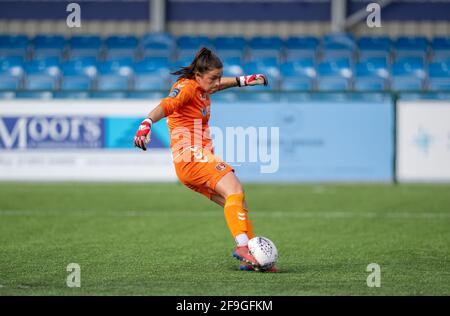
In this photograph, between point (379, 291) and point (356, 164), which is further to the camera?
point (356, 164)

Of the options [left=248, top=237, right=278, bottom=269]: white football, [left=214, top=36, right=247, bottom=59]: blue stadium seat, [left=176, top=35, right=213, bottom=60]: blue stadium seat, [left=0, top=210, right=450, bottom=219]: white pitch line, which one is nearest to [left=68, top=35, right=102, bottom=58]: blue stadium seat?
[left=176, top=35, right=213, bottom=60]: blue stadium seat

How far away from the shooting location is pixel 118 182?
15883 mm

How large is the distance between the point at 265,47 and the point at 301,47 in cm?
87

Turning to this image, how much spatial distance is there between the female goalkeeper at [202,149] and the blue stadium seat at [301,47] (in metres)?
13.5

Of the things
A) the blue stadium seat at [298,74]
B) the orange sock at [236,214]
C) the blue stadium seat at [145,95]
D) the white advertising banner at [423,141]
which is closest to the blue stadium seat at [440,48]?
the blue stadium seat at [298,74]

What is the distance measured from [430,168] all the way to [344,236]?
20.9ft

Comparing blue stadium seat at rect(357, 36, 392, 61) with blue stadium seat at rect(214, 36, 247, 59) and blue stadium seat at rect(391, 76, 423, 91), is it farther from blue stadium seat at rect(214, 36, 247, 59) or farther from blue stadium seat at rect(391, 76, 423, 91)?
blue stadium seat at rect(214, 36, 247, 59)

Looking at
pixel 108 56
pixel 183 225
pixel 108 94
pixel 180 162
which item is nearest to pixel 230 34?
pixel 108 56

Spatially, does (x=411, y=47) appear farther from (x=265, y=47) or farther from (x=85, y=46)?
(x=85, y=46)

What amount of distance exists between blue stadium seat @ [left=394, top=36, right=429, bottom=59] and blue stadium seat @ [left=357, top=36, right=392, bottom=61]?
0.73 ft

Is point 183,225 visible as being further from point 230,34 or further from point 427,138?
point 230,34

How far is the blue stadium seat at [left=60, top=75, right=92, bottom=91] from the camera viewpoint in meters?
19.2

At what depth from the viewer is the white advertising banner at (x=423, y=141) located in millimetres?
15664

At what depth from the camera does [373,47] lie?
2111cm
